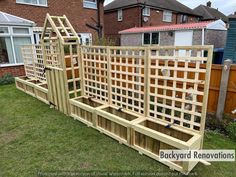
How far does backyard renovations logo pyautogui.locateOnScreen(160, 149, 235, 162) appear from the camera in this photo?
2489 mm

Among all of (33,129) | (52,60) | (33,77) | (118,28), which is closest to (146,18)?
(118,28)

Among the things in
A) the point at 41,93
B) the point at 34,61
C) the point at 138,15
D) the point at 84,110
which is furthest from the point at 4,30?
the point at 138,15

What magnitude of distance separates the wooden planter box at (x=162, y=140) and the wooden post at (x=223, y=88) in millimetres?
1636

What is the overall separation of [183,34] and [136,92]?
11255 mm

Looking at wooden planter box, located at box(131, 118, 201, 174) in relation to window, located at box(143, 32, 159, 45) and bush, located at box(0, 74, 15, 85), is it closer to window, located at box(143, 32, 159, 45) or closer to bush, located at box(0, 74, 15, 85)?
bush, located at box(0, 74, 15, 85)

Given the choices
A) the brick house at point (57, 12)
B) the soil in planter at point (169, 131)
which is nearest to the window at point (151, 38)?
the brick house at point (57, 12)

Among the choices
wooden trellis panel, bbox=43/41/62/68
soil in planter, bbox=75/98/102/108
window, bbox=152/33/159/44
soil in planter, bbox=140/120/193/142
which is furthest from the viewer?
window, bbox=152/33/159/44

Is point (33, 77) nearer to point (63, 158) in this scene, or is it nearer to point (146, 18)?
point (63, 158)

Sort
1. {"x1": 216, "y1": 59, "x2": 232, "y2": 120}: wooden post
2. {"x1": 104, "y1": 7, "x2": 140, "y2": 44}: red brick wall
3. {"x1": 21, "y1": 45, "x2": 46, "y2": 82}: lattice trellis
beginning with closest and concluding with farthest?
{"x1": 216, "y1": 59, "x2": 232, "y2": 120}: wooden post, {"x1": 21, "y1": 45, "x2": 46, "y2": 82}: lattice trellis, {"x1": 104, "y1": 7, "x2": 140, "y2": 44}: red brick wall

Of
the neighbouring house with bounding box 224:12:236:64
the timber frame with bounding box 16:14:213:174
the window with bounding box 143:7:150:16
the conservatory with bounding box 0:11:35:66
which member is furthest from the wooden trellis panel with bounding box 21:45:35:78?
the window with bounding box 143:7:150:16

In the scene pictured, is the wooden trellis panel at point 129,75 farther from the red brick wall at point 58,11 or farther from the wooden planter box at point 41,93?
the red brick wall at point 58,11

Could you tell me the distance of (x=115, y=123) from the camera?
343cm

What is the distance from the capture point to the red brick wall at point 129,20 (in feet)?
57.5

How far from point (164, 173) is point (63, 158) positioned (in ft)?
5.37
